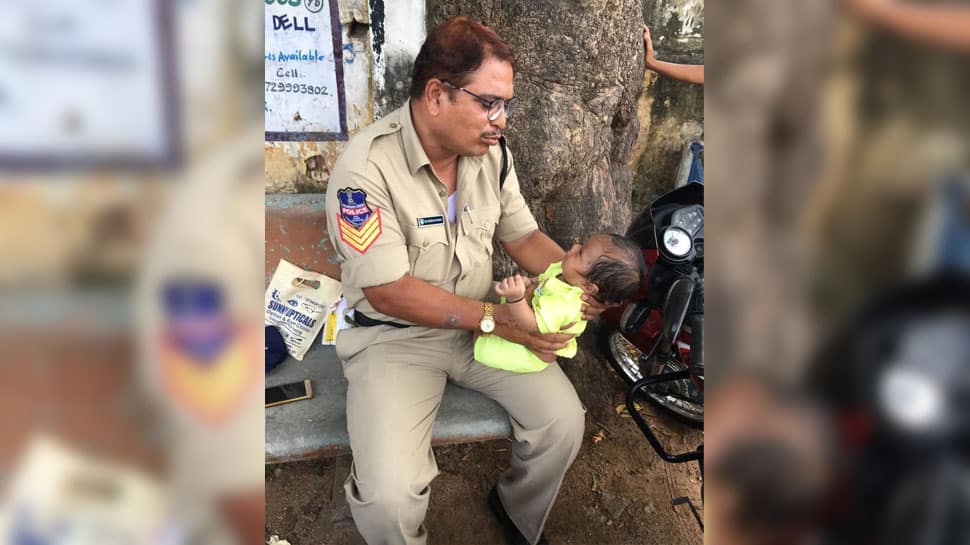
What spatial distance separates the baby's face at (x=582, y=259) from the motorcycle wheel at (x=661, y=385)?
0.62 m

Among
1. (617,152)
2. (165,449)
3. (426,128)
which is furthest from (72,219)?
(617,152)

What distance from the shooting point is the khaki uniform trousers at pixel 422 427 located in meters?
1.80

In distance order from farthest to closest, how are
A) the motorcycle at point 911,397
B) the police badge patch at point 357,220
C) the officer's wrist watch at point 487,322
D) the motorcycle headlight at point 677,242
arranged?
1. the motorcycle headlight at point 677,242
2. the officer's wrist watch at point 487,322
3. the police badge patch at point 357,220
4. the motorcycle at point 911,397

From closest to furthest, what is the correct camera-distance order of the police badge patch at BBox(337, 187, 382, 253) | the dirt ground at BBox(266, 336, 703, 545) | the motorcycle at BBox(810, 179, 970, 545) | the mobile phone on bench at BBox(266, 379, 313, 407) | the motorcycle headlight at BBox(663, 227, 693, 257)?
1. the motorcycle at BBox(810, 179, 970, 545)
2. the police badge patch at BBox(337, 187, 382, 253)
3. the mobile phone on bench at BBox(266, 379, 313, 407)
4. the motorcycle headlight at BBox(663, 227, 693, 257)
5. the dirt ground at BBox(266, 336, 703, 545)

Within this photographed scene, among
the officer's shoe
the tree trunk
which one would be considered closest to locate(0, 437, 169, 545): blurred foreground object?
the officer's shoe

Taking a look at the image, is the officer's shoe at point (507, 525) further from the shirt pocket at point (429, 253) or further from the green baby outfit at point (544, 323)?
the shirt pocket at point (429, 253)

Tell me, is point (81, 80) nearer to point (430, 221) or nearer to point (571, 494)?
point (430, 221)

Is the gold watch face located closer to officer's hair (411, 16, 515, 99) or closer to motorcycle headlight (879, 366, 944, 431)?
officer's hair (411, 16, 515, 99)

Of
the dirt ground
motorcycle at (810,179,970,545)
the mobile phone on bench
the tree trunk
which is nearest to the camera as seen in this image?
motorcycle at (810,179,970,545)

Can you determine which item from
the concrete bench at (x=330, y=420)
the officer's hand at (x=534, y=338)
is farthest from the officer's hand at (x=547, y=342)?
the concrete bench at (x=330, y=420)

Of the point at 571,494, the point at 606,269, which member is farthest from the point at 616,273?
the point at 571,494

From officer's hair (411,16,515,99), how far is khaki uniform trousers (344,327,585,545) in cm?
89

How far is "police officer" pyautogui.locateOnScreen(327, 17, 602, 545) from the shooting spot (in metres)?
1.86

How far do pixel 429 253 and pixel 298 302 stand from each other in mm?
850
